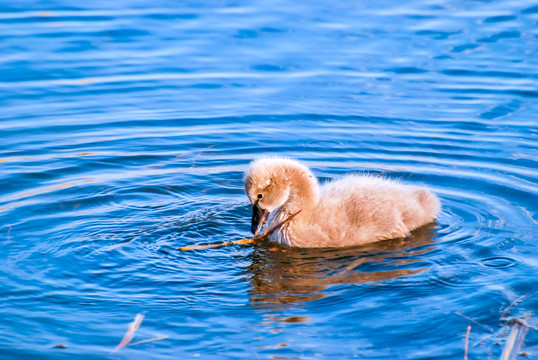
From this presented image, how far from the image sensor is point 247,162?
9.20 metres

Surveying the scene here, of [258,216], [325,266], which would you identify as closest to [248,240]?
[258,216]

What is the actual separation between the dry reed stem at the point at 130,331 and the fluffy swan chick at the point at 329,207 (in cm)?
182

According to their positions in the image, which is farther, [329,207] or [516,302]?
[329,207]

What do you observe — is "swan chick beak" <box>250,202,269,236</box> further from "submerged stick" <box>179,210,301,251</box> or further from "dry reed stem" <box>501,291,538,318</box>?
"dry reed stem" <box>501,291,538,318</box>

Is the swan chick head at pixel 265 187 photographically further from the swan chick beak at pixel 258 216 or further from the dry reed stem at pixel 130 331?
the dry reed stem at pixel 130 331

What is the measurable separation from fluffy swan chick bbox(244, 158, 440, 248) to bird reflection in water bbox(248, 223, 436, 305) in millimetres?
104

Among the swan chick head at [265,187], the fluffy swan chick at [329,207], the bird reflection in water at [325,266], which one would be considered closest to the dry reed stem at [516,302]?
the bird reflection in water at [325,266]

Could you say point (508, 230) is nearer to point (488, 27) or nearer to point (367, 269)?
point (367, 269)

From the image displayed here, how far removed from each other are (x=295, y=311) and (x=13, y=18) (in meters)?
9.80

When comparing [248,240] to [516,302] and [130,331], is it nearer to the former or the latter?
[130,331]

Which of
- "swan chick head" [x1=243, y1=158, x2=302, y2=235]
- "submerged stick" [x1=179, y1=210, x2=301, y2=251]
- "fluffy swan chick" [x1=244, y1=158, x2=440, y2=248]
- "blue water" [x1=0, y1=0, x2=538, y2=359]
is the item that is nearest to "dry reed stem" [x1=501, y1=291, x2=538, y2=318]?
"blue water" [x1=0, y1=0, x2=538, y2=359]

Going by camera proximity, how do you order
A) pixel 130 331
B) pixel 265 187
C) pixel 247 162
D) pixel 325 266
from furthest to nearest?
pixel 247 162 < pixel 265 187 < pixel 325 266 < pixel 130 331

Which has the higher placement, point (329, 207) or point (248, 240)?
point (329, 207)

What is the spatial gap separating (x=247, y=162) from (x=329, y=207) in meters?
2.04
